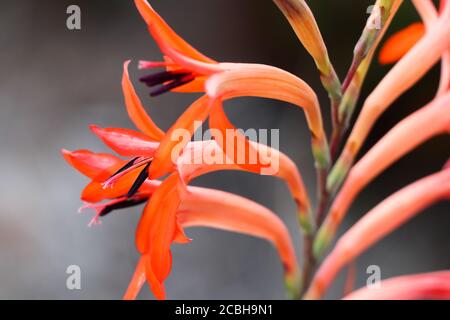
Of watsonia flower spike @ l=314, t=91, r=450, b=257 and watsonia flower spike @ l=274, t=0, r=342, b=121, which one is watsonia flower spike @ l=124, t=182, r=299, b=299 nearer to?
watsonia flower spike @ l=314, t=91, r=450, b=257

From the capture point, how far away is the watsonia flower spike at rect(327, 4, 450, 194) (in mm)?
814

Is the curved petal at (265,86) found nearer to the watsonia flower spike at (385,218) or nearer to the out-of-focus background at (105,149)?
the watsonia flower spike at (385,218)

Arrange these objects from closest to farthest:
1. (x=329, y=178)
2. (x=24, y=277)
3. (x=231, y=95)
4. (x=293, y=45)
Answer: (x=231, y=95) → (x=329, y=178) → (x=293, y=45) → (x=24, y=277)

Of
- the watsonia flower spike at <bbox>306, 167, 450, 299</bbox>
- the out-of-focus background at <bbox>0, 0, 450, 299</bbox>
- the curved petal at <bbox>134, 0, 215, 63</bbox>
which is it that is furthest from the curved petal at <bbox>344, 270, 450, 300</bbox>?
the out-of-focus background at <bbox>0, 0, 450, 299</bbox>

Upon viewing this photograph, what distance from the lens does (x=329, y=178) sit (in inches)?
32.3

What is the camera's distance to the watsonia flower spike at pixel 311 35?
71cm

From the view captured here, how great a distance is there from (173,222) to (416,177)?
58.3 inches

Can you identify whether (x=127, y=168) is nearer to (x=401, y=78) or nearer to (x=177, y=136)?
(x=177, y=136)

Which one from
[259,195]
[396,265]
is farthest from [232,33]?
[396,265]

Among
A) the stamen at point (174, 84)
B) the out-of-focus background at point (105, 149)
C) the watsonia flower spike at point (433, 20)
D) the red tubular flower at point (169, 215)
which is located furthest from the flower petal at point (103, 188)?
the out-of-focus background at point (105, 149)

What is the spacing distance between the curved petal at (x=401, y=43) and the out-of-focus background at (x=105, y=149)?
2.66 feet

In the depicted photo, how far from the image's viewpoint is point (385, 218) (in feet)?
2.77

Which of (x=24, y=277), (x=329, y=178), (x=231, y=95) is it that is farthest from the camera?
(x=24, y=277)

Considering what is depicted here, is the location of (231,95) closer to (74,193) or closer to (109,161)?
(109,161)
